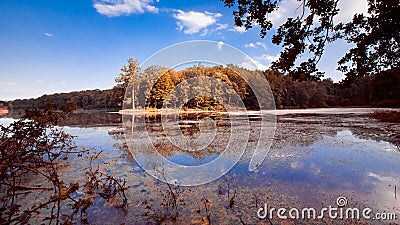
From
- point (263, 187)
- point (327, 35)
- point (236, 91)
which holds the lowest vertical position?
point (263, 187)

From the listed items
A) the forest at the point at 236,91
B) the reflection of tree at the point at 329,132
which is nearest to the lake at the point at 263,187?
the reflection of tree at the point at 329,132

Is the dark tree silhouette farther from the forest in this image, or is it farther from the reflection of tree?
the forest

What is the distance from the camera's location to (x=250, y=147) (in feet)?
29.1

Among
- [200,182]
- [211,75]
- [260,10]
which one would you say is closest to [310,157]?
[200,182]

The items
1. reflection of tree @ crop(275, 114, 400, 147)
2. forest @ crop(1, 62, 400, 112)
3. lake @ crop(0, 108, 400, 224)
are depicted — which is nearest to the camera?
lake @ crop(0, 108, 400, 224)

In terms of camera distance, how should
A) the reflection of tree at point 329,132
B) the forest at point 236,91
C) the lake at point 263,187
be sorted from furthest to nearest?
the forest at point 236,91 → the reflection of tree at point 329,132 → the lake at point 263,187

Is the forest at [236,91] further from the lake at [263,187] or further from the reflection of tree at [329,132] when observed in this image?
the lake at [263,187]

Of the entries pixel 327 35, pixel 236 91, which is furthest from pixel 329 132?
pixel 236 91

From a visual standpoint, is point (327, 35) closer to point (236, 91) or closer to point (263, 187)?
point (263, 187)

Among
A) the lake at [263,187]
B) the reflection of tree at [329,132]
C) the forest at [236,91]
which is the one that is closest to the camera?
the lake at [263,187]

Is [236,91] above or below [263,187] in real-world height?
above

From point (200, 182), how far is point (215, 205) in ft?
4.15

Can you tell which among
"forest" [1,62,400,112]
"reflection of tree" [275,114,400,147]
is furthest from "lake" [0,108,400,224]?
"forest" [1,62,400,112]

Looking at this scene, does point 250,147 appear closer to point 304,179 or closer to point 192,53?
point 304,179
